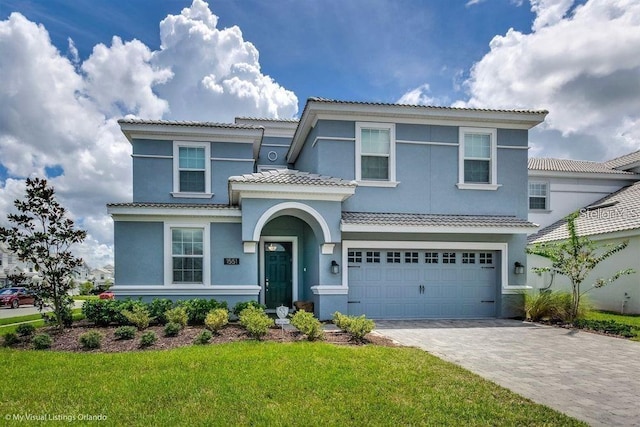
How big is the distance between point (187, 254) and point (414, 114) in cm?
820

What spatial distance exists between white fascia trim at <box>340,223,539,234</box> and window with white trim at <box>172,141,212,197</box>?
225 inches

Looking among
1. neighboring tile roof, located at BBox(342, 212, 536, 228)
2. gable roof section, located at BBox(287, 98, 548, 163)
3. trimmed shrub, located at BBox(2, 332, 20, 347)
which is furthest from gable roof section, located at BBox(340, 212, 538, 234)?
trimmed shrub, located at BBox(2, 332, 20, 347)

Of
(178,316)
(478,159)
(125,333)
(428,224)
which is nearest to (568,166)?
(478,159)

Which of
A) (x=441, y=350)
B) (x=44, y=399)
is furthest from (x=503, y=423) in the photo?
(x=44, y=399)

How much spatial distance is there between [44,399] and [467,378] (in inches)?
230

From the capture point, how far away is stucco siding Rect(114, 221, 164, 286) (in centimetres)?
1184

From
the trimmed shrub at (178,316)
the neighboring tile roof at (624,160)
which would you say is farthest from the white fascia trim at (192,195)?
the neighboring tile roof at (624,160)

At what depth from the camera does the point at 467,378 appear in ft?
20.1

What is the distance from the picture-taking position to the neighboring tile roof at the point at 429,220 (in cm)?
1183

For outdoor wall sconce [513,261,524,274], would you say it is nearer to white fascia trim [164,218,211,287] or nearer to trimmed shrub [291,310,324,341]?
trimmed shrub [291,310,324,341]

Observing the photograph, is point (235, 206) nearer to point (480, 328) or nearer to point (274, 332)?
point (274, 332)

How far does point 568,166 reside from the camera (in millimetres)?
21422

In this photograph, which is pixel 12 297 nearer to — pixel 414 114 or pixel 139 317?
pixel 139 317

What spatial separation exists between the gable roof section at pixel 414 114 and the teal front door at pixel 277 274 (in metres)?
4.27
